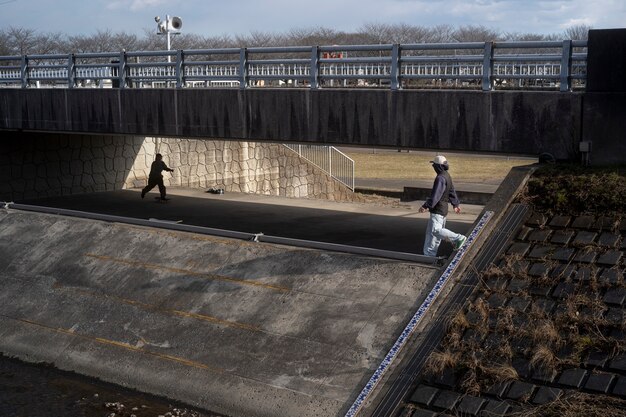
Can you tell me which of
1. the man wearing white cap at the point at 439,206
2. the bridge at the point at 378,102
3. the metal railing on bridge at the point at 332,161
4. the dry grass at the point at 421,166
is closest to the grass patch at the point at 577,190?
the bridge at the point at 378,102

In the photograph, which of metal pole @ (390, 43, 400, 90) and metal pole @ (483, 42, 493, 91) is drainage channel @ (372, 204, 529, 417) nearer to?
metal pole @ (483, 42, 493, 91)

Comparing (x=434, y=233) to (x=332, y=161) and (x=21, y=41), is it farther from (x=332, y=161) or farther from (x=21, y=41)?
(x=21, y=41)

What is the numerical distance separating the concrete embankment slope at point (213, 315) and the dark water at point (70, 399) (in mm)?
239

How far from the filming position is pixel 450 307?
10.8 m

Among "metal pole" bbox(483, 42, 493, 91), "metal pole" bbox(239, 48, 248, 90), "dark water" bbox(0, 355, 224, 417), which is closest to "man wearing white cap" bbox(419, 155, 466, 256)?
"metal pole" bbox(483, 42, 493, 91)

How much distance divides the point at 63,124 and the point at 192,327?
8.32 meters

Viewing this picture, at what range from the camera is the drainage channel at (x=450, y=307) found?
31.6ft

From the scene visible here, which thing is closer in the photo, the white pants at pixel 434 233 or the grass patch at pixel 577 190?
the grass patch at pixel 577 190

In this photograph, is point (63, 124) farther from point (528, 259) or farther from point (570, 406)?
point (570, 406)

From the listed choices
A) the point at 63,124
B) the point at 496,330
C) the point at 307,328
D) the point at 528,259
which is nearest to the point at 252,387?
the point at 307,328

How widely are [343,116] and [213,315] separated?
13.6 ft

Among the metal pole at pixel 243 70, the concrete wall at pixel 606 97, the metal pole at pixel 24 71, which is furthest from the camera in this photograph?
the metal pole at pixel 24 71

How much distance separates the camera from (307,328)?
463 inches

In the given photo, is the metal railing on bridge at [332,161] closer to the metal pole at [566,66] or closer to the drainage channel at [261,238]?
the drainage channel at [261,238]
